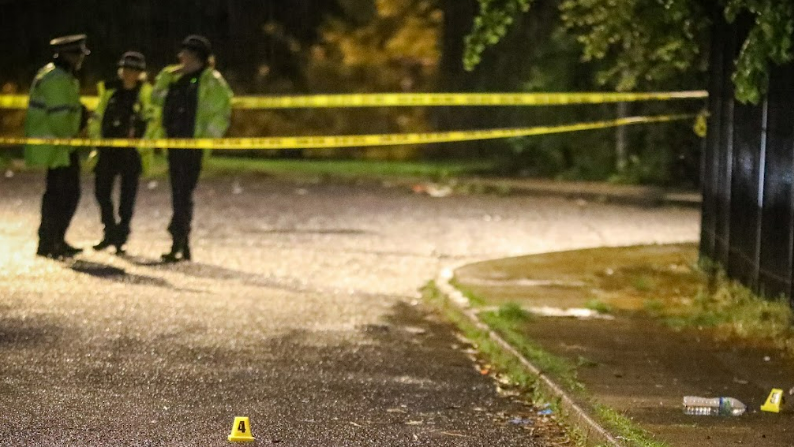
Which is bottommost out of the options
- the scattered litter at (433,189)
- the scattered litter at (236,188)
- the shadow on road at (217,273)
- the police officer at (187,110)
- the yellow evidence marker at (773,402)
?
the scattered litter at (433,189)

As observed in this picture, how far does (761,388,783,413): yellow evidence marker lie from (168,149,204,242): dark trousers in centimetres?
653

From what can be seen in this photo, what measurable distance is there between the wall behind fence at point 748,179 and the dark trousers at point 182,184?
4576mm

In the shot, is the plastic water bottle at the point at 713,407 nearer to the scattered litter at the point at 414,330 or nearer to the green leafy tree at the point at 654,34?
the green leafy tree at the point at 654,34

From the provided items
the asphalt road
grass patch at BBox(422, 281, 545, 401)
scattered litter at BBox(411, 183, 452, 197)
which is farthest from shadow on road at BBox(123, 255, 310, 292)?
scattered litter at BBox(411, 183, 452, 197)

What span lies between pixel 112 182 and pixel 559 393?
6630mm

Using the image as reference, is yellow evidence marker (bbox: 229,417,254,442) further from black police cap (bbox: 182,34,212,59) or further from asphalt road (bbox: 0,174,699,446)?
black police cap (bbox: 182,34,212,59)

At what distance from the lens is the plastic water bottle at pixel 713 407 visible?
24.3 feet

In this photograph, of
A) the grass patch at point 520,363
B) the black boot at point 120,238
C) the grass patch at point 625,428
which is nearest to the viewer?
the grass patch at point 625,428

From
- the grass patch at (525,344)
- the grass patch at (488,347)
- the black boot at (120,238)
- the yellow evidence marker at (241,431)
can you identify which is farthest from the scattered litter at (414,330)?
the black boot at (120,238)

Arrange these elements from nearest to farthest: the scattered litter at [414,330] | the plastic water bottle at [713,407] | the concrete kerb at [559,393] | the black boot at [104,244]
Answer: the concrete kerb at [559,393], the plastic water bottle at [713,407], the scattered litter at [414,330], the black boot at [104,244]

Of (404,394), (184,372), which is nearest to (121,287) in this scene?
(184,372)

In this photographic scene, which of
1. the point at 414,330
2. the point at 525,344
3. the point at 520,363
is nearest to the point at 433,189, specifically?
the point at 414,330

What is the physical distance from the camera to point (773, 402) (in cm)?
748

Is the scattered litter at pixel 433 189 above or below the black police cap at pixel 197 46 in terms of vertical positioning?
below
